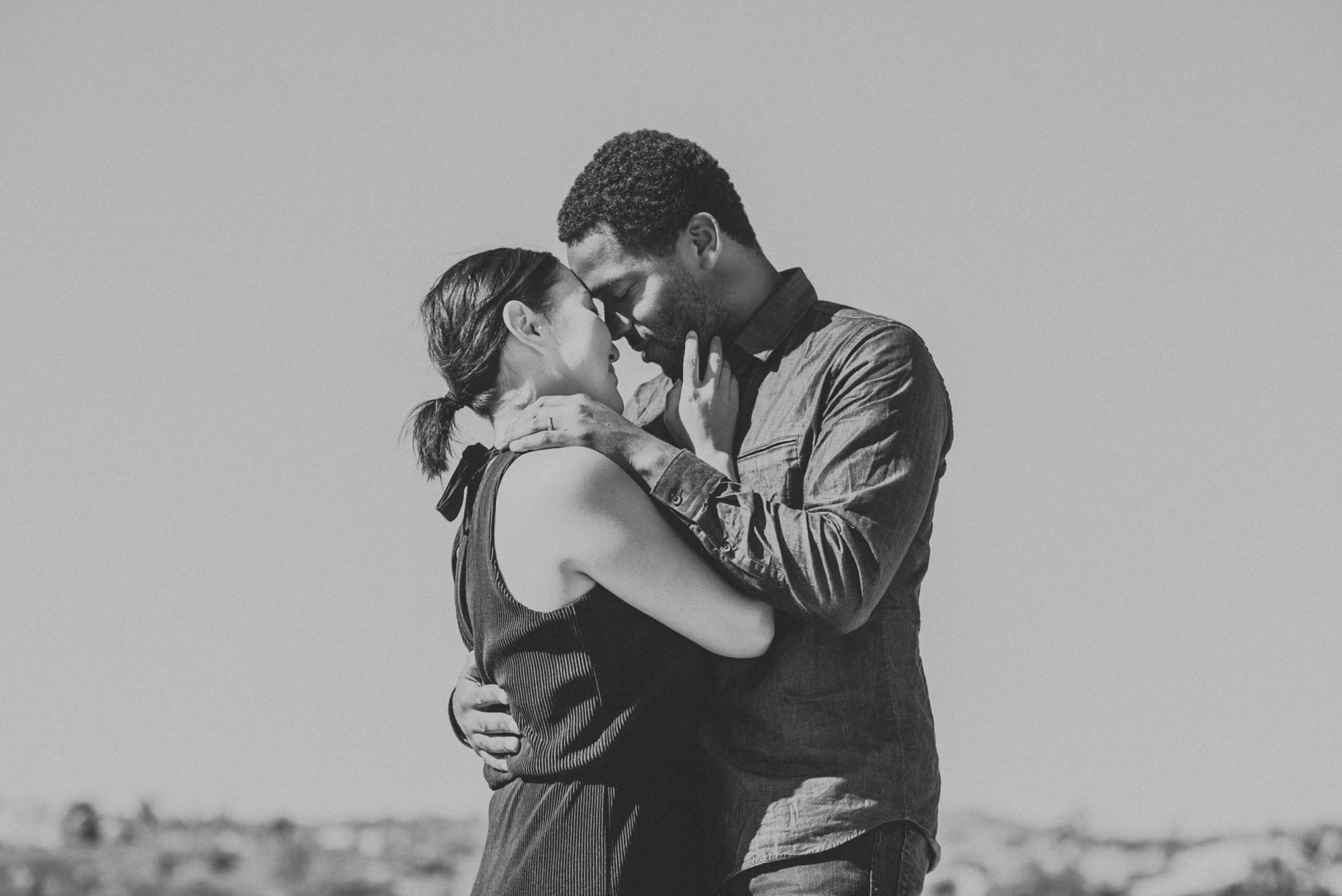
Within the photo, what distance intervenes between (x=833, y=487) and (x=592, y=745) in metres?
0.55

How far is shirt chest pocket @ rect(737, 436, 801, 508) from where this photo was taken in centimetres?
242

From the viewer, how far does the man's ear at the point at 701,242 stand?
2.93 m

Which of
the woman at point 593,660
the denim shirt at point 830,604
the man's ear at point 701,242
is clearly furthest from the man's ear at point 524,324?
the man's ear at point 701,242

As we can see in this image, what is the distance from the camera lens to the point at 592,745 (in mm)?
2184

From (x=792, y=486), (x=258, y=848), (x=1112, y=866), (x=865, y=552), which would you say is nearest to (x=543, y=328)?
(x=792, y=486)

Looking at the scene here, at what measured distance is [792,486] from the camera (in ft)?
7.96

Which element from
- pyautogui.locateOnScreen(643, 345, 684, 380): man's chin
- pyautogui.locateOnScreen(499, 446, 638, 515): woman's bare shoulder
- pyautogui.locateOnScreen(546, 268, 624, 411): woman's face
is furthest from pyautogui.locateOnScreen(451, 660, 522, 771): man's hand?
pyautogui.locateOnScreen(643, 345, 684, 380): man's chin

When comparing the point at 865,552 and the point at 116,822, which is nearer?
the point at 865,552

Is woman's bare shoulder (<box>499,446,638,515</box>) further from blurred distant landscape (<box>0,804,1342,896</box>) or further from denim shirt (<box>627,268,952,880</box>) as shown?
blurred distant landscape (<box>0,804,1342,896</box>)

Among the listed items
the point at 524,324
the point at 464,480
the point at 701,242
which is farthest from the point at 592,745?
the point at 701,242

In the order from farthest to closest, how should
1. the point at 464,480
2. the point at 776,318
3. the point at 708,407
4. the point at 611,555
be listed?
the point at 776,318 < the point at 708,407 < the point at 464,480 < the point at 611,555

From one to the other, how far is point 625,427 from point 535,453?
0.51 ft

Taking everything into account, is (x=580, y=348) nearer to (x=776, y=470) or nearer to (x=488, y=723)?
(x=776, y=470)

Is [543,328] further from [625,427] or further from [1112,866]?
[1112,866]
